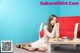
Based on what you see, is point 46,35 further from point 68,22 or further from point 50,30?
point 68,22

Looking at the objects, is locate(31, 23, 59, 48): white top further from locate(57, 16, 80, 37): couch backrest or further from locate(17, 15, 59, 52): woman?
locate(57, 16, 80, 37): couch backrest

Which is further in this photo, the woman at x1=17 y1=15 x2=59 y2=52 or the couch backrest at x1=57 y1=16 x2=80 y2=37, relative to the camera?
the couch backrest at x1=57 y1=16 x2=80 y2=37

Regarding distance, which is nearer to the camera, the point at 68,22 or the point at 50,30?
the point at 50,30

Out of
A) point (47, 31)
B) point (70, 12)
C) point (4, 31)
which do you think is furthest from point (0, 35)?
point (70, 12)

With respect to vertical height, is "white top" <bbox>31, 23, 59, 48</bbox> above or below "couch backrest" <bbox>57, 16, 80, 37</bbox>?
below

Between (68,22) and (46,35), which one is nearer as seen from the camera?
(46,35)

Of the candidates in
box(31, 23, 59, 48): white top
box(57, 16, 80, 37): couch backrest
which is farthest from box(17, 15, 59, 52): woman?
box(57, 16, 80, 37): couch backrest

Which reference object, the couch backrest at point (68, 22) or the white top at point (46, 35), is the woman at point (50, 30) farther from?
the couch backrest at point (68, 22)

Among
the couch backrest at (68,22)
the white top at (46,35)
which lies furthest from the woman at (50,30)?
the couch backrest at (68,22)

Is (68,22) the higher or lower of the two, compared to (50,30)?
higher

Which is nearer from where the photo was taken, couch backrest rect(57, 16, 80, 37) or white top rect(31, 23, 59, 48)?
A: white top rect(31, 23, 59, 48)

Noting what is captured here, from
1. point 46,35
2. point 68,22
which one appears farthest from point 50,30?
point 68,22

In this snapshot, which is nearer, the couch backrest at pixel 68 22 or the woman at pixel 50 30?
the woman at pixel 50 30

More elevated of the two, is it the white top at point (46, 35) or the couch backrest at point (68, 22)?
the couch backrest at point (68, 22)
